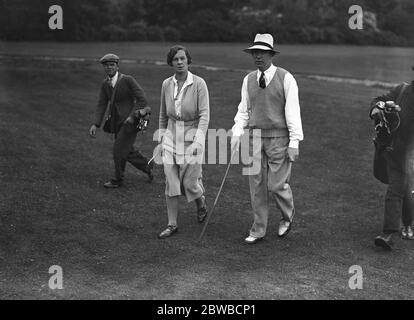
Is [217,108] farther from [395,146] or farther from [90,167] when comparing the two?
[395,146]

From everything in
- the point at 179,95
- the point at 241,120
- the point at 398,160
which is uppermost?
the point at 179,95

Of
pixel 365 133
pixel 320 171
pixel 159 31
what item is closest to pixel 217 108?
pixel 365 133

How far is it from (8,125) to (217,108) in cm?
510

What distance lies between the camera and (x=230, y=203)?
26.5 feet

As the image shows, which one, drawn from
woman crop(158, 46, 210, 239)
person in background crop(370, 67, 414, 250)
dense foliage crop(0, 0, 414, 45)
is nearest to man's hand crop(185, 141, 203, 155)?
woman crop(158, 46, 210, 239)

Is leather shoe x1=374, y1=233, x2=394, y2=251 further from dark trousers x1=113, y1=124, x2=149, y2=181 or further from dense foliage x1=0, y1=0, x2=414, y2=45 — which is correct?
dense foliage x1=0, y1=0, x2=414, y2=45

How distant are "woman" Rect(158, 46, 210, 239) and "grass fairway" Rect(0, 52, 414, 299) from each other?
0.49 m

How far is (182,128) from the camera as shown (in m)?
6.69

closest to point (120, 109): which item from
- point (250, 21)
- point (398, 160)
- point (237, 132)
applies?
point (237, 132)

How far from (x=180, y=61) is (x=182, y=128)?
657 mm

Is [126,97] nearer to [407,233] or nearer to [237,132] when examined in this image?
[237,132]

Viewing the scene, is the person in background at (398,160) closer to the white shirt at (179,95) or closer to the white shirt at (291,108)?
the white shirt at (291,108)

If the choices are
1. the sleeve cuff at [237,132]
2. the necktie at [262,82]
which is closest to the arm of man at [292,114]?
the necktie at [262,82]

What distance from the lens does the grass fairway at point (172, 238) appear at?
5402 mm
